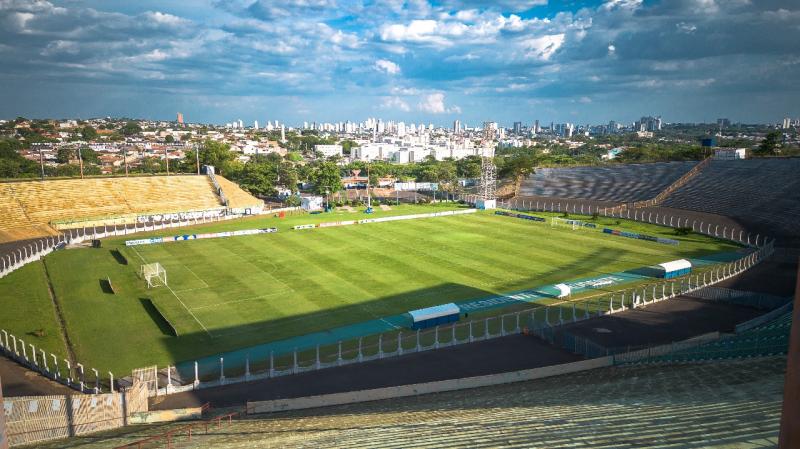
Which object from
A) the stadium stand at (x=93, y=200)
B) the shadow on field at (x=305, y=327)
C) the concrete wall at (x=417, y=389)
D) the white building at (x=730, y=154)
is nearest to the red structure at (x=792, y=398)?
the concrete wall at (x=417, y=389)

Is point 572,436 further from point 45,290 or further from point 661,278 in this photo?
point 45,290

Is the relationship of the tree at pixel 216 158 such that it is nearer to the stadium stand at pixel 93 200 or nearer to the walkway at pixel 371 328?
the stadium stand at pixel 93 200

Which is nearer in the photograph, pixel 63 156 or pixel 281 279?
pixel 281 279

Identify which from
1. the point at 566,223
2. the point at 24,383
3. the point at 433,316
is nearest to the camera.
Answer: the point at 24,383

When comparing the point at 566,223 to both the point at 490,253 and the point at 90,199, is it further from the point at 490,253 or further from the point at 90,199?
A: the point at 90,199

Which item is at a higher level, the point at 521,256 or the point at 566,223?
the point at 566,223

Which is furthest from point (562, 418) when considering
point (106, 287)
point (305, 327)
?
point (106, 287)
